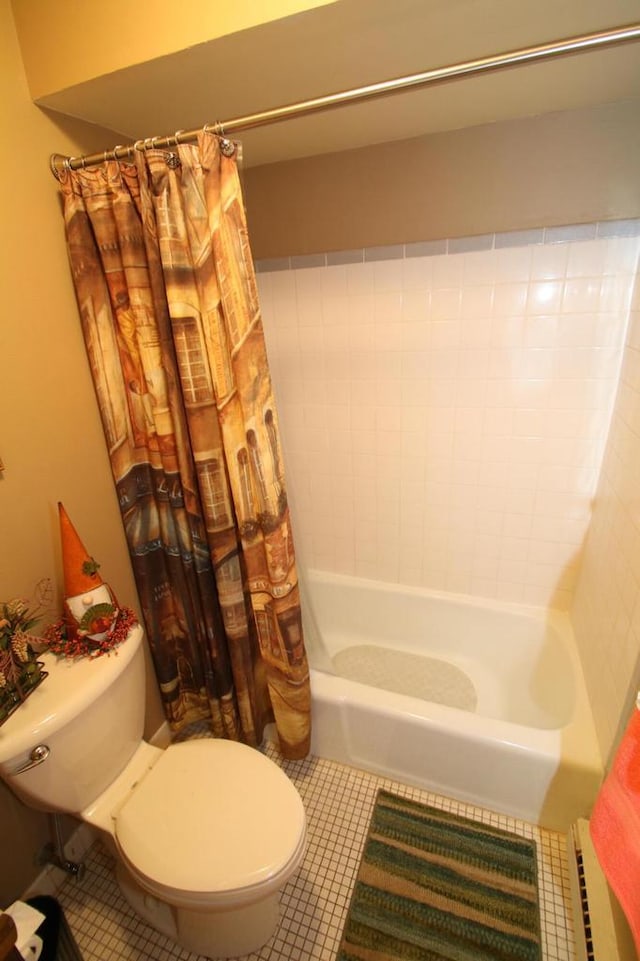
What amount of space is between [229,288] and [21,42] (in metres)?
0.69

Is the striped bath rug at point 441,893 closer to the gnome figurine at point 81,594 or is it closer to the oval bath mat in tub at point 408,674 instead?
the oval bath mat in tub at point 408,674

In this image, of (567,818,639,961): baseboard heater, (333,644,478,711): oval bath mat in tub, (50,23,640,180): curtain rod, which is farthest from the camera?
(333,644,478,711): oval bath mat in tub

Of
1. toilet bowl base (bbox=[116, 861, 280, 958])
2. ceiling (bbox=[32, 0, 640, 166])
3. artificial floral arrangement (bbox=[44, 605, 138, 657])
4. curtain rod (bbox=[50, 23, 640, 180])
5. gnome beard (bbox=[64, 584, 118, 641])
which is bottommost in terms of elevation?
toilet bowl base (bbox=[116, 861, 280, 958])

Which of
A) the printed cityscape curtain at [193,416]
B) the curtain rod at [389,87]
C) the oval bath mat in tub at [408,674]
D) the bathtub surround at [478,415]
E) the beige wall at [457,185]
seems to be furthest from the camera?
the oval bath mat in tub at [408,674]

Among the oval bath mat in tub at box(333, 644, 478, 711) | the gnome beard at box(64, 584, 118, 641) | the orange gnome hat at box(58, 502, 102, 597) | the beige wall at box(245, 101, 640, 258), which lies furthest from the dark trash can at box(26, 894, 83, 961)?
A: the beige wall at box(245, 101, 640, 258)

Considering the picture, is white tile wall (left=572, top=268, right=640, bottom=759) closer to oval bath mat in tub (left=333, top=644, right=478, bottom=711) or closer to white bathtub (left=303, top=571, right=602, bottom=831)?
white bathtub (left=303, top=571, right=602, bottom=831)

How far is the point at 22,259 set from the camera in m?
1.00

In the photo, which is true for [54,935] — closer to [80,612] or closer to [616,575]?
[80,612]

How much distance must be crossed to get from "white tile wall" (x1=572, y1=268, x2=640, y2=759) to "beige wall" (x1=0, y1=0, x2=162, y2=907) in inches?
58.5

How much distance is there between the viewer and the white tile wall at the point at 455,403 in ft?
4.65

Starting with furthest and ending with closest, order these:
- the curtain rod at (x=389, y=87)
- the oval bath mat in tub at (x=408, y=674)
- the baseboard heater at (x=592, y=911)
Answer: the oval bath mat in tub at (x=408, y=674) < the baseboard heater at (x=592, y=911) < the curtain rod at (x=389, y=87)

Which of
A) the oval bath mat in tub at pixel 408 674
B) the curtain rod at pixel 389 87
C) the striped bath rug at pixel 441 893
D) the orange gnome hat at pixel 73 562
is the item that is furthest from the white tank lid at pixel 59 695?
the curtain rod at pixel 389 87

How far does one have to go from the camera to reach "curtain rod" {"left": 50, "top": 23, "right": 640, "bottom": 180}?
28.0 inches

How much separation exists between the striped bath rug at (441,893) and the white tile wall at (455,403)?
86cm
